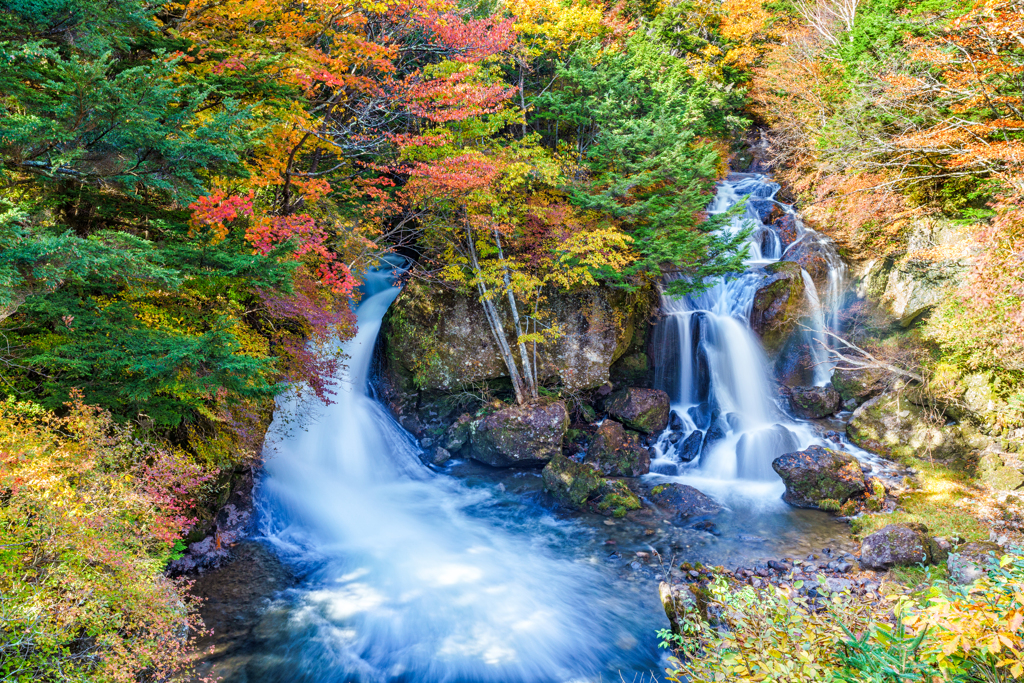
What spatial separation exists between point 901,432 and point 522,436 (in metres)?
8.88

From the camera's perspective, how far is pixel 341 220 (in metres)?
9.80

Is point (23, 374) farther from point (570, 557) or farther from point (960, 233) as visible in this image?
point (960, 233)

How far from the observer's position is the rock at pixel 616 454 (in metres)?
11.0

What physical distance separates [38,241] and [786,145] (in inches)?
839

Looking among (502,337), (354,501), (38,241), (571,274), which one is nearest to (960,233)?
(571,274)

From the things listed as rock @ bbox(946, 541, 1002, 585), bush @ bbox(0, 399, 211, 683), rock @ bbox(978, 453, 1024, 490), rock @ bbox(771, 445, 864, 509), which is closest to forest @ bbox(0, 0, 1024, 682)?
bush @ bbox(0, 399, 211, 683)

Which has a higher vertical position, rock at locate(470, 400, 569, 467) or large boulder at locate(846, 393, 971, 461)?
large boulder at locate(846, 393, 971, 461)

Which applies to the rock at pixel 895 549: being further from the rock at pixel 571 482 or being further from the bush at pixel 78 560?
the bush at pixel 78 560

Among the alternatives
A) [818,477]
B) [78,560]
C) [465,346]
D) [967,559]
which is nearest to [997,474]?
[818,477]

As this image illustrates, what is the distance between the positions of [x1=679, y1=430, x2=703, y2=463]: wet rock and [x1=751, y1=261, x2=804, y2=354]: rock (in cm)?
362

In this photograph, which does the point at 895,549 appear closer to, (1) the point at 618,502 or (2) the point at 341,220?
(1) the point at 618,502

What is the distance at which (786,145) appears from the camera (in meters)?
17.8

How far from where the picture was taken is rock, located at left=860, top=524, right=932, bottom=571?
704 cm

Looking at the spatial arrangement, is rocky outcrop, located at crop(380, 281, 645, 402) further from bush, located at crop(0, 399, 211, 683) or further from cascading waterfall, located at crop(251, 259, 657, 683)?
bush, located at crop(0, 399, 211, 683)
